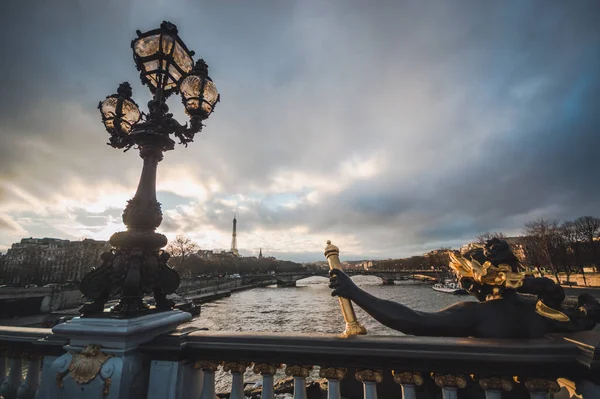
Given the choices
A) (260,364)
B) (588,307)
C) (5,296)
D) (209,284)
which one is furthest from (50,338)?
(209,284)

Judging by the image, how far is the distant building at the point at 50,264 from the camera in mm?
58750

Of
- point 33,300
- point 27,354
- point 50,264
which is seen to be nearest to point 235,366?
point 27,354

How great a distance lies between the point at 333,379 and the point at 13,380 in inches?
126

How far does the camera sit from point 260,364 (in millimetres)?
2133

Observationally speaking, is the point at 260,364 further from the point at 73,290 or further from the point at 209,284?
the point at 209,284

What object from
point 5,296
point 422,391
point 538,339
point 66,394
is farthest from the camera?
point 5,296

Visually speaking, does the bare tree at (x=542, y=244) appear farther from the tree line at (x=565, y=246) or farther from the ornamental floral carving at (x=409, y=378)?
the ornamental floral carving at (x=409, y=378)

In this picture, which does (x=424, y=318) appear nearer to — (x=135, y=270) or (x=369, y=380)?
(x=369, y=380)

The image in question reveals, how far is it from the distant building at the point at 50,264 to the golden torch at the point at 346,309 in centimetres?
7025

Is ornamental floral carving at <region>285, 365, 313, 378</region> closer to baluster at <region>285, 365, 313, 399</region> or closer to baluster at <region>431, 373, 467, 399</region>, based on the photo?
baluster at <region>285, 365, 313, 399</region>

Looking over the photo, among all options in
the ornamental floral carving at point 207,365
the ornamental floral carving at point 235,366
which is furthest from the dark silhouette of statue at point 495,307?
the ornamental floral carving at point 207,365

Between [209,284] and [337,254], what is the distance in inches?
2390

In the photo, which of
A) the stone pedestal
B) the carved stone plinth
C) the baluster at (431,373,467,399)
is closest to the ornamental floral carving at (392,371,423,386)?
the baluster at (431,373,467,399)

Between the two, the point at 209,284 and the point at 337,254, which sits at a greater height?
the point at 337,254
